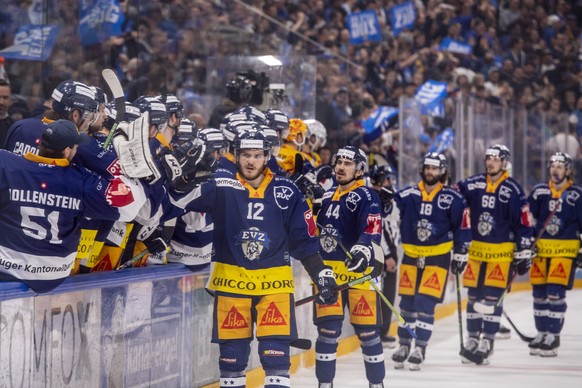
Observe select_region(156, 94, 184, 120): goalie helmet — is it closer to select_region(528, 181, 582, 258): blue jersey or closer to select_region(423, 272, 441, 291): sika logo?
select_region(423, 272, 441, 291): sika logo

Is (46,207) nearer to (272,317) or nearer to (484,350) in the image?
(272,317)

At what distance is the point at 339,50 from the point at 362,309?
762 cm

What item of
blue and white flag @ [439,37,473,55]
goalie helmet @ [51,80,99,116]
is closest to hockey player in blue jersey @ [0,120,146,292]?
goalie helmet @ [51,80,99,116]

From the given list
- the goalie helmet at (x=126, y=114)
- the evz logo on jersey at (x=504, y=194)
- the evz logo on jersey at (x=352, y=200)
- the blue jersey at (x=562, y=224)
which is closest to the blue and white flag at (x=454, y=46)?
the blue jersey at (x=562, y=224)

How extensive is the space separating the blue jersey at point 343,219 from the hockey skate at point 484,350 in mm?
2145

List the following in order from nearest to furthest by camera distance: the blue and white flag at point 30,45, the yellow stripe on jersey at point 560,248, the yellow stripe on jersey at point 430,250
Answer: the blue and white flag at point 30,45 → the yellow stripe on jersey at point 430,250 → the yellow stripe on jersey at point 560,248

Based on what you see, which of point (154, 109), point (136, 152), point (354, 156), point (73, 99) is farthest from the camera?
point (354, 156)

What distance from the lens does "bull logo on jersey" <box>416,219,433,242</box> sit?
8.36m

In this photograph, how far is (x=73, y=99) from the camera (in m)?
5.26

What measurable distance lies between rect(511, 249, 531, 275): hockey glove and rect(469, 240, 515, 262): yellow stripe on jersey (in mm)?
60

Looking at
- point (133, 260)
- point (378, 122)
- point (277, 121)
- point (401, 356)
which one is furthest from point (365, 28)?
point (133, 260)

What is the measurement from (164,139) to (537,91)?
11.0 meters

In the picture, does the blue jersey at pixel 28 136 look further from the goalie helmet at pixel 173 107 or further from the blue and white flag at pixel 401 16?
the blue and white flag at pixel 401 16

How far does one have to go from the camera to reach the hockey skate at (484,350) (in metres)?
8.62
